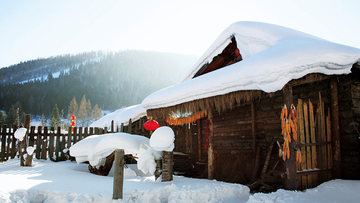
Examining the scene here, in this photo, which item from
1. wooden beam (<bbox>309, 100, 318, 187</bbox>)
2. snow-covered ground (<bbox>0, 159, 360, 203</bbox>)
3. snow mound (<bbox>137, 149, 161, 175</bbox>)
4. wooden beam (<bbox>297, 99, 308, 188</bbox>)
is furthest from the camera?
snow mound (<bbox>137, 149, 161, 175</bbox>)

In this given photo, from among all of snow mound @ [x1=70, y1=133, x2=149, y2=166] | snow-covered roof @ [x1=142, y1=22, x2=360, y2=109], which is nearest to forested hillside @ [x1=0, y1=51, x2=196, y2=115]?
snow mound @ [x1=70, y1=133, x2=149, y2=166]

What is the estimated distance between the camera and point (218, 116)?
10016 millimetres

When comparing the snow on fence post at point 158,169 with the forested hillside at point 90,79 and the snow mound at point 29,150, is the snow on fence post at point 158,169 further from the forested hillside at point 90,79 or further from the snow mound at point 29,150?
the forested hillside at point 90,79

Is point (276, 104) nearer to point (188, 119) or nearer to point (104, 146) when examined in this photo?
point (188, 119)

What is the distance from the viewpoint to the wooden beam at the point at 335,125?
604 centimetres

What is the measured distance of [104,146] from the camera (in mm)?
8078

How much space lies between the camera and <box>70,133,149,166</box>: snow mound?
26.6 feet

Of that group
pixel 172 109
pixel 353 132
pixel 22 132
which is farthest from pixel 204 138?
pixel 22 132

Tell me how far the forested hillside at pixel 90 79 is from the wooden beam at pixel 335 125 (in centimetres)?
6301

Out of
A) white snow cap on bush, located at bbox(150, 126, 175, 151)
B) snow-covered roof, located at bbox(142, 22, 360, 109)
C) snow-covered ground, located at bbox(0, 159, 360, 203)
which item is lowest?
snow-covered ground, located at bbox(0, 159, 360, 203)

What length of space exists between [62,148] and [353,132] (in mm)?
11356

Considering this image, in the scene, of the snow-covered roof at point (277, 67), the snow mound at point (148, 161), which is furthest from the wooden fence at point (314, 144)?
the snow mound at point (148, 161)

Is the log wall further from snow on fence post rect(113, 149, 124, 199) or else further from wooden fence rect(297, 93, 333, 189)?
snow on fence post rect(113, 149, 124, 199)

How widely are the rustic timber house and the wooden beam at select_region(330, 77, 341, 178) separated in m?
0.02
